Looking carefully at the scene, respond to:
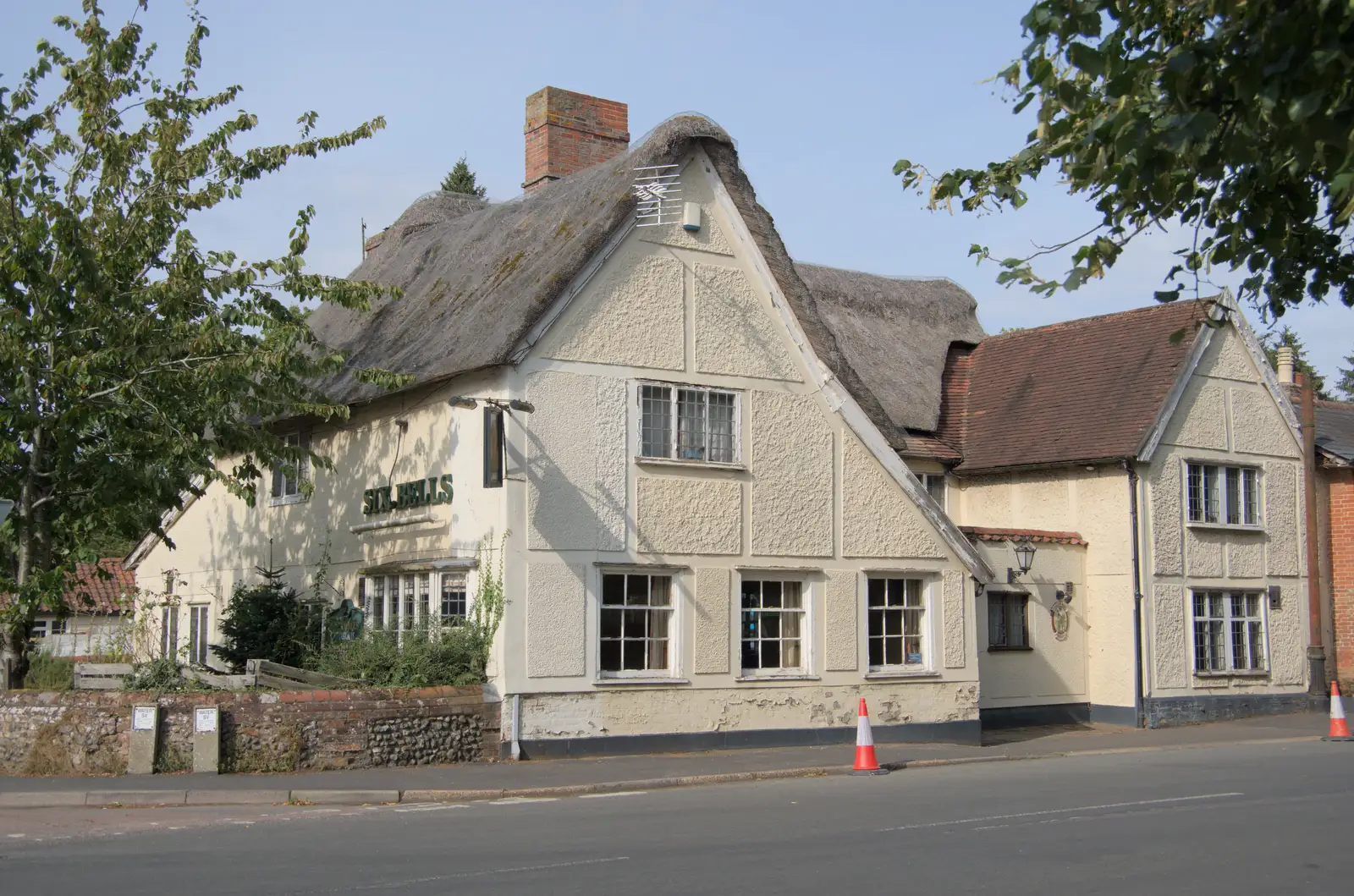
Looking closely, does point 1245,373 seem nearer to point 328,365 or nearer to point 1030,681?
point 1030,681

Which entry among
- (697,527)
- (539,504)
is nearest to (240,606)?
(539,504)

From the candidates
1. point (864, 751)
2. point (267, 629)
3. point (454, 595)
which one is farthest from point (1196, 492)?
point (267, 629)

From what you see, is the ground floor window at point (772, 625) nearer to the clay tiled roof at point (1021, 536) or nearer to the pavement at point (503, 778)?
the pavement at point (503, 778)

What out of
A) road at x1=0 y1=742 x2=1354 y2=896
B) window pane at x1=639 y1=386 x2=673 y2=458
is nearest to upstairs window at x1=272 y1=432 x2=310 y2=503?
window pane at x1=639 y1=386 x2=673 y2=458

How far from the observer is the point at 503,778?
1528cm

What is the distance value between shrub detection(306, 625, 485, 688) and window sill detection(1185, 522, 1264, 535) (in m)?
13.8

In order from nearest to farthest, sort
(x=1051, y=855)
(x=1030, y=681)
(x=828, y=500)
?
(x=1051, y=855)
(x=828, y=500)
(x=1030, y=681)

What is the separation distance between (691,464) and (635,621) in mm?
2240

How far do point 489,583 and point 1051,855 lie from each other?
901 cm

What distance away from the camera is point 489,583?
56.8ft

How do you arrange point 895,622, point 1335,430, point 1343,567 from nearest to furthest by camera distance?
point 895,622
point 1343,567
point 1335,430

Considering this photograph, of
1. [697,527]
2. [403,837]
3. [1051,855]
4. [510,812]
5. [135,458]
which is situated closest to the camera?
[1051,855]

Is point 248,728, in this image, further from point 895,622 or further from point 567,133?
point 567,133

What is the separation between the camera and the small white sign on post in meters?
15.0
